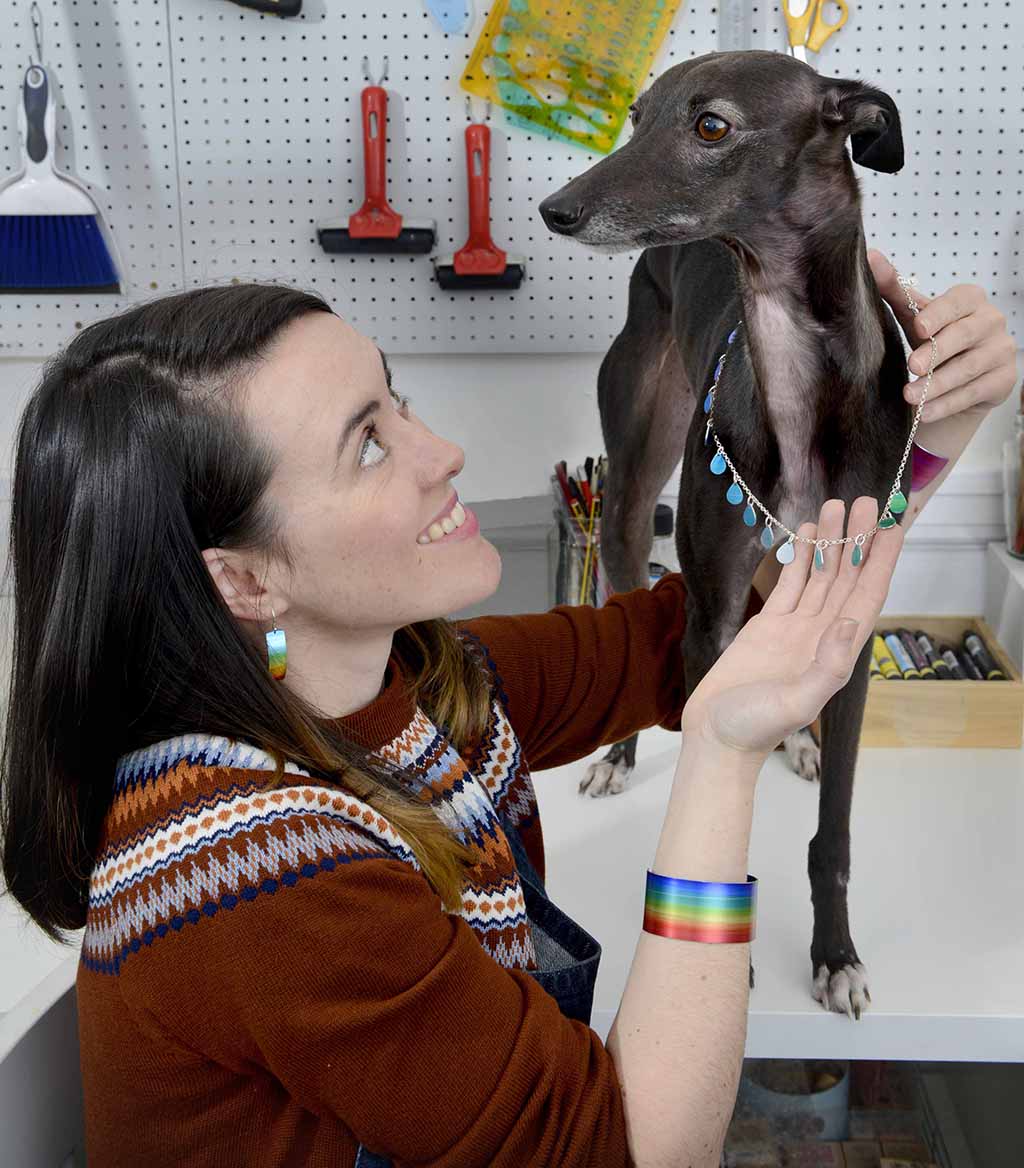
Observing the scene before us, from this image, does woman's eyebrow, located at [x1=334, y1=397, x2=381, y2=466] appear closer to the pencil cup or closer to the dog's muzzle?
the dog's muzzle

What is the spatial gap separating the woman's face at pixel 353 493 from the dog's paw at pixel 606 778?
605mm

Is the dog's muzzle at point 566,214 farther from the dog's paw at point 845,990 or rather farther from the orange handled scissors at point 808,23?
the orange handled scissors at point 808,23

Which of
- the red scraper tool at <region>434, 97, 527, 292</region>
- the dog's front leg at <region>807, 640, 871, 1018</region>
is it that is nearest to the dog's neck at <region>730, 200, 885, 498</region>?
the dog's front leg at <region>807, 640, 871, 1018</region>

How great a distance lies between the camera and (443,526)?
774 millimetres

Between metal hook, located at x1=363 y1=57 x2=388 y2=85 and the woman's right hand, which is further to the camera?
metal hook, located at x1=363 y1=57 x2=388 y2=85

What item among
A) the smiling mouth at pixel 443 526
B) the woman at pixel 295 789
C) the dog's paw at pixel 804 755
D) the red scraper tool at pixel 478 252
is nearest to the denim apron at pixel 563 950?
the woman at pixel 295 789

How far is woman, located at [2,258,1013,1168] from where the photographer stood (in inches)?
24.7

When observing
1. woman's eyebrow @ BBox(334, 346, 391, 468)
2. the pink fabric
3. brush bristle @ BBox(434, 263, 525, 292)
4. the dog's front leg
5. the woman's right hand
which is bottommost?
the dog's front leg

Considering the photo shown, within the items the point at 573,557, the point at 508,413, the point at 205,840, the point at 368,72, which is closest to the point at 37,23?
the point at 368,72

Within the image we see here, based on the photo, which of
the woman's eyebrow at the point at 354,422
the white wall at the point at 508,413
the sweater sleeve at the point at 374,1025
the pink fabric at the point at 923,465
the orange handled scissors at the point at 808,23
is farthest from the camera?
the white wall at the point at 508,413

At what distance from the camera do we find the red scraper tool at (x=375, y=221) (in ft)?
4.98

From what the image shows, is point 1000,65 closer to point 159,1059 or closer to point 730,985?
point 730,985

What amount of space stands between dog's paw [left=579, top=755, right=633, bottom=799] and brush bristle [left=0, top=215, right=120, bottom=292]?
2.86 ft

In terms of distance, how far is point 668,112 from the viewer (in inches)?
32.8
